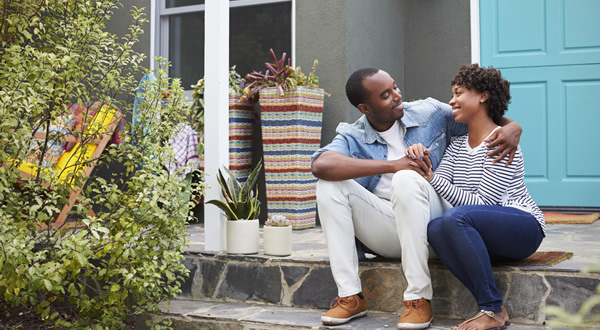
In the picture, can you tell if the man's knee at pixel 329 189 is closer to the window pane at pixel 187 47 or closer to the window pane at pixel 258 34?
the window pane at pixel 258 34

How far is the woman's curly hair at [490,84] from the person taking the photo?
99.5 inches

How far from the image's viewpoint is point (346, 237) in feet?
8.54

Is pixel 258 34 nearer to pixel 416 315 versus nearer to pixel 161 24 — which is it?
pixel 161 24

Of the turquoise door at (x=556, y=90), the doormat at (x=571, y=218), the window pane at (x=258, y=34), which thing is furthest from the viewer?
the window pane at (x=258, y=34)

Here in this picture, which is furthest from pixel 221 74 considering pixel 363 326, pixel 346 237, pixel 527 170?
pixel 527 170

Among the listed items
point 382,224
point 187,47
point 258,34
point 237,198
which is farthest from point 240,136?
point 382,224

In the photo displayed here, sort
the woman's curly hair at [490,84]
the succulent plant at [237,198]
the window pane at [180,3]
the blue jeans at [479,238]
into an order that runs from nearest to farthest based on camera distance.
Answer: the blue jeans at [479,238]
the woman's curly hair at [490,84]
the succulent plant at [237,198]
the window pane at [180,3]

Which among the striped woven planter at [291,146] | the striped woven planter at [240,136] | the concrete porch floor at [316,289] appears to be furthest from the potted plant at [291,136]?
the concrete porch floor at [316,289]

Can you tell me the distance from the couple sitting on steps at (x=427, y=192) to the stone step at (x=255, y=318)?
10 cm

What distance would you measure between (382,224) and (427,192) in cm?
30

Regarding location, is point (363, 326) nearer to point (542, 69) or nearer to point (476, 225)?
point (476, 225)

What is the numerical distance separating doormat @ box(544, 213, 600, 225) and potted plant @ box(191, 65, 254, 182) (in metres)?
2.28

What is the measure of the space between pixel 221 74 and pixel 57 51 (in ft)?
2.71

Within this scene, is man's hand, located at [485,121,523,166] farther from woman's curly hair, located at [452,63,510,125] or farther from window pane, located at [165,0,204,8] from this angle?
window pane, located at [165,0,204,8]
